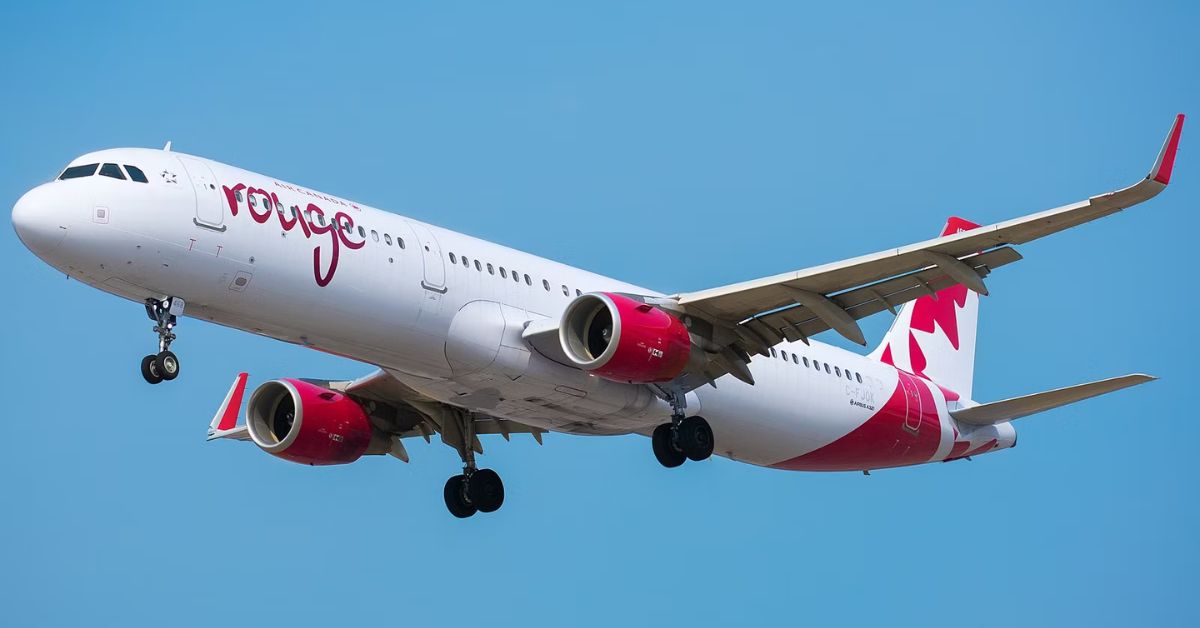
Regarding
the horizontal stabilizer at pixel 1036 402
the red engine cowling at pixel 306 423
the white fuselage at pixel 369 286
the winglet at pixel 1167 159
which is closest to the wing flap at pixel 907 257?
the winglet at pixel 1167 159

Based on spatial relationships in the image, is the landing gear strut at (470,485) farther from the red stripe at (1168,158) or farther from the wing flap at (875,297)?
the red stripe at (1168,158)

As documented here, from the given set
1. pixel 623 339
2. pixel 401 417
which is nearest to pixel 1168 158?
pixel 623 339

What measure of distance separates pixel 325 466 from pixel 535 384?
6.64m

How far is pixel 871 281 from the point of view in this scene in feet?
95.0

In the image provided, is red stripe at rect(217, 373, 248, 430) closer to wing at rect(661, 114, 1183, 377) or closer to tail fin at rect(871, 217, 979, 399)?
wing at rect(661, 114, 1183, 377)

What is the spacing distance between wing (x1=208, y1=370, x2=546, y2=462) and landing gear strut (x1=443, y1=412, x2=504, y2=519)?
0.07ft

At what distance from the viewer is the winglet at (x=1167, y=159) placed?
24891mm

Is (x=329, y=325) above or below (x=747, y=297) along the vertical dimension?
below

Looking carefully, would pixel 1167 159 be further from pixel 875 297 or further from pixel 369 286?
pixel 369 286

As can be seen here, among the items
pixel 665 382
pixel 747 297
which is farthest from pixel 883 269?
pixel 665 382

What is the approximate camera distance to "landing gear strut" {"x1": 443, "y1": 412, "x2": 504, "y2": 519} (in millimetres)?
34719

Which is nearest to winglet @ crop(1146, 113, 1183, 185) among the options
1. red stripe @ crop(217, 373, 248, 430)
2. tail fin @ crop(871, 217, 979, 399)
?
tail fin @ crop(871, 217, 979, 399)

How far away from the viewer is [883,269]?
28406 mm

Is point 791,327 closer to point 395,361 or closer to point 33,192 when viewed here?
point 395,361
